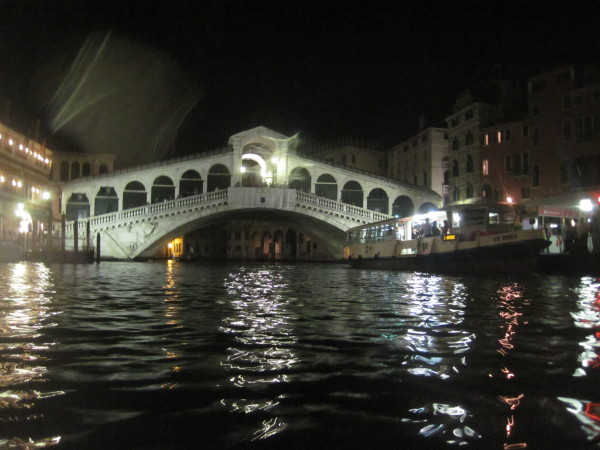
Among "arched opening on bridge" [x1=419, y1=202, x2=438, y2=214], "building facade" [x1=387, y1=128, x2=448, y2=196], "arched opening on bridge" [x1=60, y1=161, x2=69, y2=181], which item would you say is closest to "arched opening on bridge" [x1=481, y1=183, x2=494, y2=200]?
"arched opening on bridge" [x1=419, y1=202, x2=438, y2=214]

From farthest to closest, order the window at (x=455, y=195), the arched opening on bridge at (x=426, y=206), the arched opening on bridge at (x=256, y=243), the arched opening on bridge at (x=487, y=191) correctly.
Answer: the arched opening on bridge at (x=256, y=243) < the arched opening on bridge at (x=426, y=206) < the window at (x=455, y=195) < the arched opening on bridge at (x=487, y=191)

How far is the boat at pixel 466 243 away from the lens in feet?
53.4

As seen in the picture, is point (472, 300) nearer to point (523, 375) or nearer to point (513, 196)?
point (523, 375)

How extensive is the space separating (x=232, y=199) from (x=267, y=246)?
2106cm

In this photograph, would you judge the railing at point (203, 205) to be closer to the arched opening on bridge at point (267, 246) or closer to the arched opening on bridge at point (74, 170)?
the arched opening on bridge at point (74, 170)

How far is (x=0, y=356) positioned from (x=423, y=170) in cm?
4045

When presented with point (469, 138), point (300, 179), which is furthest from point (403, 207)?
point (300, 179)

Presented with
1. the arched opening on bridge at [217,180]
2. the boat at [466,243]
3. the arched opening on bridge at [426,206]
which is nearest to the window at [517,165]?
the arched opening on bridge at [426,206]

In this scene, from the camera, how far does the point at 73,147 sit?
44500 millimetres

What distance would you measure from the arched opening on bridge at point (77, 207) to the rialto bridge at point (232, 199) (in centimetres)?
6

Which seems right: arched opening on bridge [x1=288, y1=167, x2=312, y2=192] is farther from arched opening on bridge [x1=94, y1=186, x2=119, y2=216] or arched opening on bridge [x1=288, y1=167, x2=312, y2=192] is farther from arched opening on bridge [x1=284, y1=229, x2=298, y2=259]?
arched opening on bridge [x1=94, y1=186, x2=119, y2=216]

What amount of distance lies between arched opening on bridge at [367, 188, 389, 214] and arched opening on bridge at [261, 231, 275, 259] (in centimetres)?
1287

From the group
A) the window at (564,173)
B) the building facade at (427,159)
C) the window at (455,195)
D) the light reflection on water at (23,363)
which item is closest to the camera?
the light reflection on water at (23,363)

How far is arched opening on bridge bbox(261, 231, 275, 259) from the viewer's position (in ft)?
174
